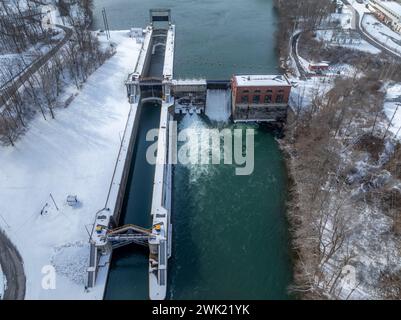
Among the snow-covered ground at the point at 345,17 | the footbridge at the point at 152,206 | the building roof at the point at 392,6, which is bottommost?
the footbridge at the point at 152,206

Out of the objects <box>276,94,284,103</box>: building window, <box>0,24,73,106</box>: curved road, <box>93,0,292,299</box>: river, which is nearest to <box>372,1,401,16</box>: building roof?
<box>276,94,284,103</box>: building window

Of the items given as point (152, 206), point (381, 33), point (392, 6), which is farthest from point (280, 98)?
point (392, 6)

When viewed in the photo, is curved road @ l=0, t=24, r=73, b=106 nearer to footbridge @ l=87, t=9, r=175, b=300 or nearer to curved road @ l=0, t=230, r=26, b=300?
footbridge @ l=87, t=9, r=175, b=300

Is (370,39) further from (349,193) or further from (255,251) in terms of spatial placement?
(255,251)

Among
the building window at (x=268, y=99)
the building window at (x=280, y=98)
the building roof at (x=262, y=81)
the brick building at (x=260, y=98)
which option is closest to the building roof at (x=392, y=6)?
the building roof at (x=262, y=81)

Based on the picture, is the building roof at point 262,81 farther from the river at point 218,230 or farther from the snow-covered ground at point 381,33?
the snow-covered ground at point 381,33
